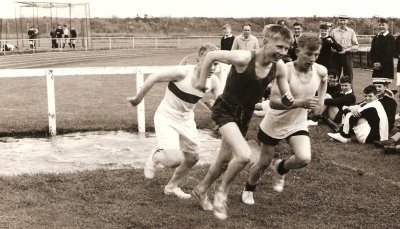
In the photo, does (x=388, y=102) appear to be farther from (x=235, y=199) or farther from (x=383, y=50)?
(x=383, y=50)

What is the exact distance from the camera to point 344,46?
46.0 ft

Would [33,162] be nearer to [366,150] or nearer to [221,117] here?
[221,117]

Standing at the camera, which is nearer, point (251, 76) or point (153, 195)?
point (251, 76)

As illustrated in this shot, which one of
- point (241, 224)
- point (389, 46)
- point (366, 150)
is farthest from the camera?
point (389, 46)

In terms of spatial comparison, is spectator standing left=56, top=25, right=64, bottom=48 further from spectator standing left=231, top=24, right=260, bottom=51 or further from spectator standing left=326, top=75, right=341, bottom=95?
spectator standing left=326, top=75, right=341, bottom=95

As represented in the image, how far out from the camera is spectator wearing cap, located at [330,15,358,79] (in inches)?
543

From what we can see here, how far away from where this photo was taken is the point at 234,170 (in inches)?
240

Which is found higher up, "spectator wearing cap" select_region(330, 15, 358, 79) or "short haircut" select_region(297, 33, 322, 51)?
"short haircut" select_region(297, 33, 322, 51)

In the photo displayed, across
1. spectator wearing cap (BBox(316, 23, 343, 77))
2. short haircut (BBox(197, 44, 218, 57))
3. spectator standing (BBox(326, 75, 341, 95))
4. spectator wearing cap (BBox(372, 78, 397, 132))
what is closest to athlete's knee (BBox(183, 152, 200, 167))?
short haircut (BBox(197, 44, 218, 57))

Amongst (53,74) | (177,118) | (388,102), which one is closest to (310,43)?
(177,118)

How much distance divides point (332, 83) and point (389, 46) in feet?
11.5

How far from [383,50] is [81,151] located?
8.64m

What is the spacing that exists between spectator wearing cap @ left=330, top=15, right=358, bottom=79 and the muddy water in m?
4.27

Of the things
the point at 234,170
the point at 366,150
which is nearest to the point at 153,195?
the point at 234,170
